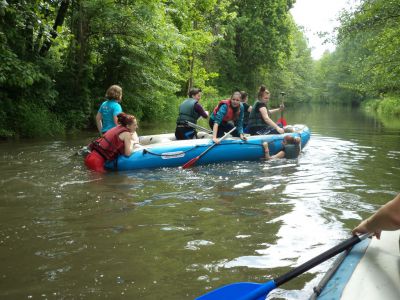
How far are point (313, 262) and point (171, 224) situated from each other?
6.42 ft

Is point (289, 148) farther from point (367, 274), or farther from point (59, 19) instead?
point (59, 19)

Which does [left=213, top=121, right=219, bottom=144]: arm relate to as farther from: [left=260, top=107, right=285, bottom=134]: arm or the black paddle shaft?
the black paddle shaft

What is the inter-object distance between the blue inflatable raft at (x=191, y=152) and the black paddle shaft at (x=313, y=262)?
4.75m

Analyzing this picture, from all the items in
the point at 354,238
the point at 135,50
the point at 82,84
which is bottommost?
the point at 354,238

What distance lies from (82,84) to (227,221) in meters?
9.29

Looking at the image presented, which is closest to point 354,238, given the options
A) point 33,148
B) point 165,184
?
point 165,184

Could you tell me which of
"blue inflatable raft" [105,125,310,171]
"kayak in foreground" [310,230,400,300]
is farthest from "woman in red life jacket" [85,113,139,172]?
"kayak in foreground" [310,230,400,300]

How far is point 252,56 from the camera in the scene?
1166 inches

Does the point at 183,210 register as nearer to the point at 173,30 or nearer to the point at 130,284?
the point at 130,284

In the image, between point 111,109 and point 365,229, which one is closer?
point 365,229

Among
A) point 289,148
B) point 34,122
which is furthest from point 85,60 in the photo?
point 289,148

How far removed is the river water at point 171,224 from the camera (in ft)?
9.00

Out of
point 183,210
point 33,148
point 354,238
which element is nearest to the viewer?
point 354,238

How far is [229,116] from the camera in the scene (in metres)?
7.96
